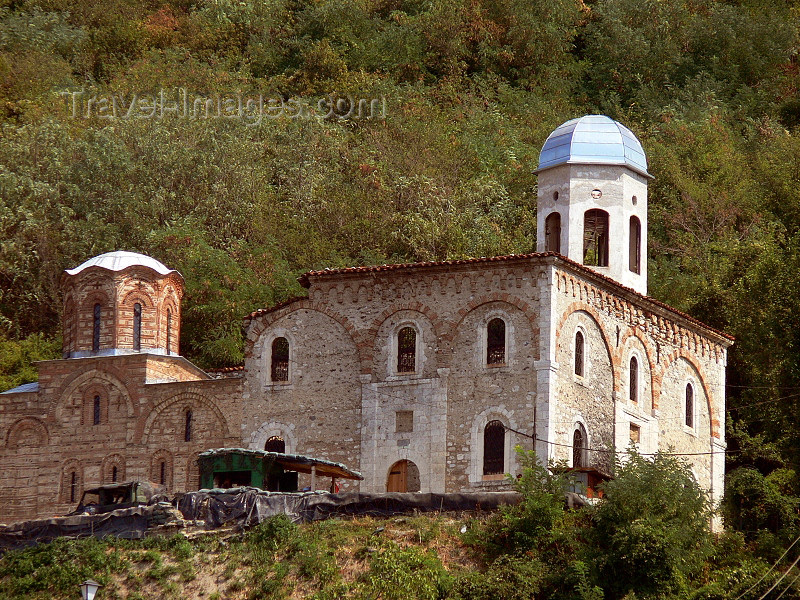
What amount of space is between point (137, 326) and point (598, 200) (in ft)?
44.2

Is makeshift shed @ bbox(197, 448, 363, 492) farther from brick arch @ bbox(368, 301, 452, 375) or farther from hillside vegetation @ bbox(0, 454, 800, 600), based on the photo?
brick arch @ bbox(368, 301, 452, 375)

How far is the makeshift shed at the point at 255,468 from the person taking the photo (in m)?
41.0

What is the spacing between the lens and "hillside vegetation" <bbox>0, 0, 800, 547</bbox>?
53.5 metres

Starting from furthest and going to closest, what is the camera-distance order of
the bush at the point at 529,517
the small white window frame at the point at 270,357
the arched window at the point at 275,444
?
the small white window frame at the point at 270,357 < the arched window at the point at 275,444 < the bush at the point at 529,517

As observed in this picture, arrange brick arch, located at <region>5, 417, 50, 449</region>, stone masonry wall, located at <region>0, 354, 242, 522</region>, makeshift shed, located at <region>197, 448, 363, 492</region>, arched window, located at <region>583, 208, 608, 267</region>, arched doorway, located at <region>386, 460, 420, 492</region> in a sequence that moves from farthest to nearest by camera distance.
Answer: arched window, located at <region>583, 208, 608, 267</region>
brick arch, located at <region>5, 417, 50, 449</region>
stone masonry wall, located at <region>0, 354, 242, 522</region>
arched doorway, located at <region>386, 460, 420, 492</region>
makeshift shed, located at <region>197, 448, 363, 492</region>

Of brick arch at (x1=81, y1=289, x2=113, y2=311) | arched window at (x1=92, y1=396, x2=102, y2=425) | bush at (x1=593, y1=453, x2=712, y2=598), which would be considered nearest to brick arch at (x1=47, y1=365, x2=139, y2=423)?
arched window at (x1=92, y1=396, x2=102, y2=425)

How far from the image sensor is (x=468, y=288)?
43.1 m

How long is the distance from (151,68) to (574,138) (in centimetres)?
3223

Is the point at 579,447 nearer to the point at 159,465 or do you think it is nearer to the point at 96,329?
the point at 159,465

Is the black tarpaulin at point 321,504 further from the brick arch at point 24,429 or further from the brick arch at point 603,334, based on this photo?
the brick arch at point 24,429

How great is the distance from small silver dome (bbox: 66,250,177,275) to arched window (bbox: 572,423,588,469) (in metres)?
12.9

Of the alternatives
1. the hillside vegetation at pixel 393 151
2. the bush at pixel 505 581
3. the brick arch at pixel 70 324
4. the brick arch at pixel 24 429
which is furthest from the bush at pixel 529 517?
the brick arch at pixel 70 324

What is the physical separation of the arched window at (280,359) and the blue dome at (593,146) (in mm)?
9011

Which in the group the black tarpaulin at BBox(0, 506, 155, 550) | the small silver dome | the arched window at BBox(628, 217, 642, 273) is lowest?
the black tarpaulin at BBox(0, 506, 155, 550)
